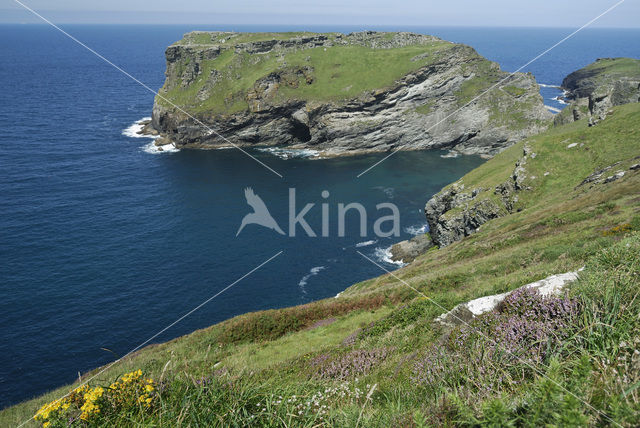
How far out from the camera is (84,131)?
137250 millimetres

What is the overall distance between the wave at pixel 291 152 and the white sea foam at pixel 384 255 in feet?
202

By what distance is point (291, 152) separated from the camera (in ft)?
437

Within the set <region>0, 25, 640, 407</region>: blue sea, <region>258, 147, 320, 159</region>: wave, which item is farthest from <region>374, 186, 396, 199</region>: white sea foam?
<region>258, 147, 320, 159</region>: wave

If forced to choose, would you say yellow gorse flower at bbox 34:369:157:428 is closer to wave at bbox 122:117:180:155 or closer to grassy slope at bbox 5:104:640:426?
grassy slope at bbox 5:104:640:426

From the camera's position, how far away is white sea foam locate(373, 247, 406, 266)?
68.4 m

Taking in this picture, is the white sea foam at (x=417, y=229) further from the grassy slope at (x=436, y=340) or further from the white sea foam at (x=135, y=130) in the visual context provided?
the white sea foam at (x=135, y=130)

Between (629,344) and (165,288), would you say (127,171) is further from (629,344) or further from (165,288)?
(629,344)

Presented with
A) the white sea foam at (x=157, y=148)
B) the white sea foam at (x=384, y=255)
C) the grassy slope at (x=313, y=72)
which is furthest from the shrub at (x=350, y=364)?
the grassy slope at (x=313, y=72)

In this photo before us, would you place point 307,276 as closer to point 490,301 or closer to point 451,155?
point 490,301

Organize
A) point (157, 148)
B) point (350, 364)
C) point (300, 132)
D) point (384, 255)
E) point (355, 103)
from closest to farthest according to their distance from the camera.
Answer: point (350, 364), point (384, 255), point (157, 148), point (355, 103), point (300, 132)

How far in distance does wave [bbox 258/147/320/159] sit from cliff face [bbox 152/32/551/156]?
3494 millimetres

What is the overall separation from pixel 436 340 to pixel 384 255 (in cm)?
5866

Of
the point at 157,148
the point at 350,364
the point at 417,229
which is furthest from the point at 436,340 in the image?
the point at 157,148

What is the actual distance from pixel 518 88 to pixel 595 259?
486ft
